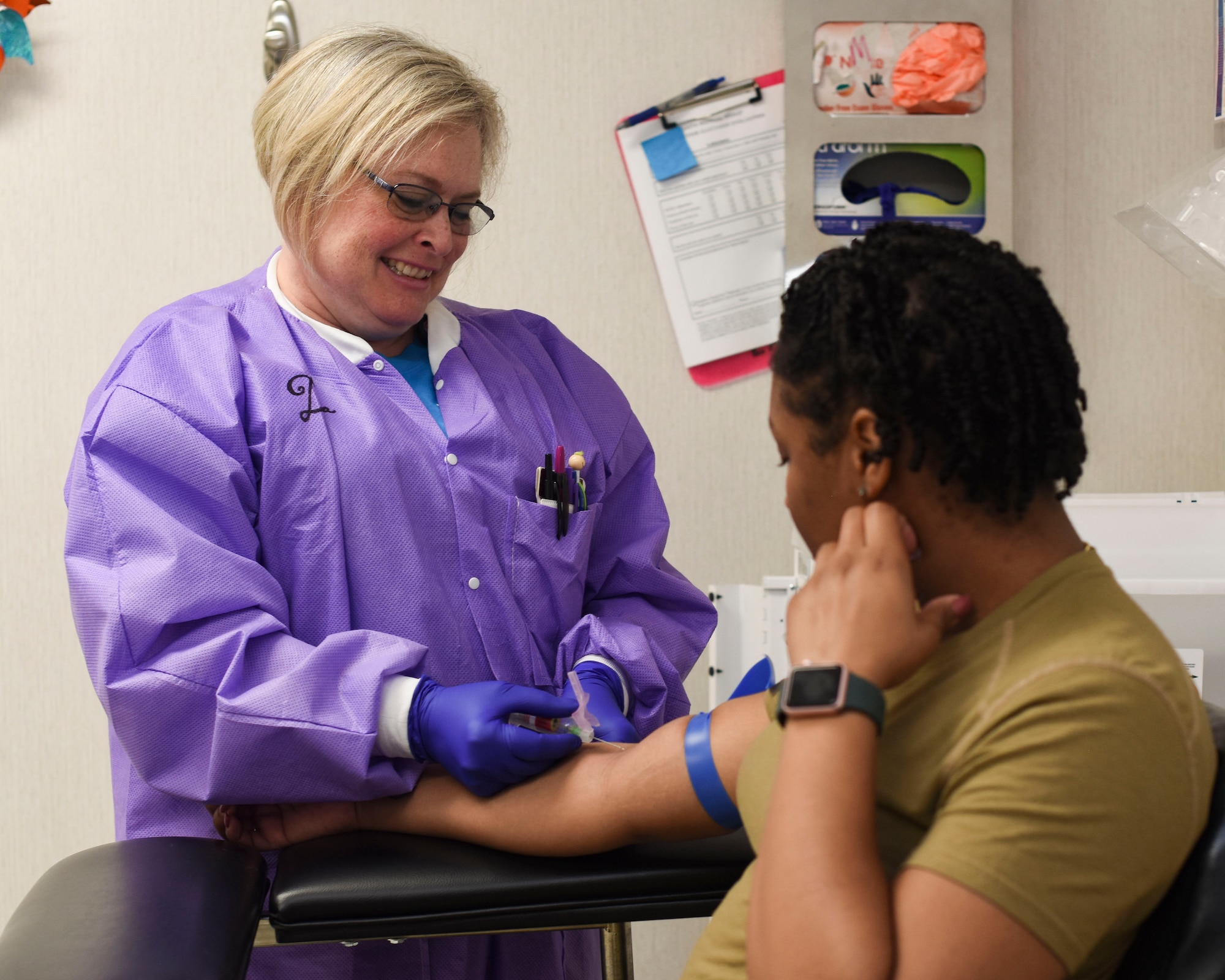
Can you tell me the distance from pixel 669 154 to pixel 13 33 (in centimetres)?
121

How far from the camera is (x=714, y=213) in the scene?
6.90ft

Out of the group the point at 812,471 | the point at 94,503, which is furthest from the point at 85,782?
the point at 812,471

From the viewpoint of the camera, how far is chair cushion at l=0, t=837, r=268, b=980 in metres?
0.71

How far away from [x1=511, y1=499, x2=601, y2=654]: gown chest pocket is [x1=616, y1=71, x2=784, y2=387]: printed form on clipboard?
0.85m

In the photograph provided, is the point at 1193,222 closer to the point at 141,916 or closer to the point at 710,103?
the point at 710,103

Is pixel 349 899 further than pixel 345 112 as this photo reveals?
No

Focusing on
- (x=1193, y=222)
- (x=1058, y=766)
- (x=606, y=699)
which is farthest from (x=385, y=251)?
(x=1193, y=222)

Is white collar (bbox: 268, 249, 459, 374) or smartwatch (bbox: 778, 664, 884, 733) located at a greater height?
white collar (bbox: 268, 249, 459, 374)

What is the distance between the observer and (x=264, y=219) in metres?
2.11

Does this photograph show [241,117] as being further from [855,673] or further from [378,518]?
[855,673]

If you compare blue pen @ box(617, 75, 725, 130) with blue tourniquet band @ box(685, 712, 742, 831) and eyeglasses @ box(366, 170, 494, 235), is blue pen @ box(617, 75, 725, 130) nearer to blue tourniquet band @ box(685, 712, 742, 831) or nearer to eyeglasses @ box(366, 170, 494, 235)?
eyeglasses @ box(366, 170, 494, 235)

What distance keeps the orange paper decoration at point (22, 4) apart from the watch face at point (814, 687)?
1.99 meters

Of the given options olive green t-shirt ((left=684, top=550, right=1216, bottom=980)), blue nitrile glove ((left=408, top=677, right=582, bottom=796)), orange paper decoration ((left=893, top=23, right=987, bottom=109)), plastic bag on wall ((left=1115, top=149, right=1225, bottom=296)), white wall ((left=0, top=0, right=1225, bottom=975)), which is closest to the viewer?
olive green t-shirt ((left=684, top=550, right=1216, bottom=980))

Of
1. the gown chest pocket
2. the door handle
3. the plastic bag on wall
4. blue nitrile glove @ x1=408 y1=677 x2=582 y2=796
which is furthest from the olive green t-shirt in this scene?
the door handle
